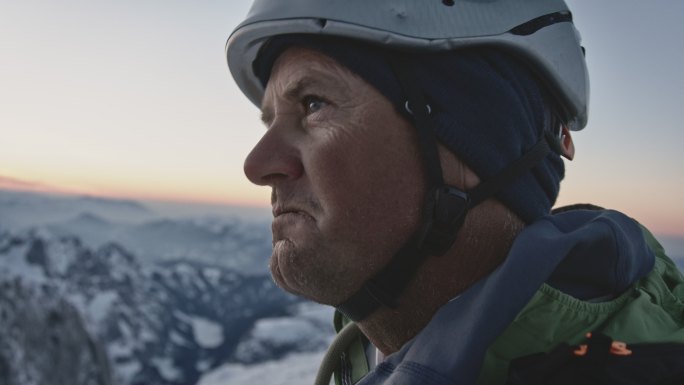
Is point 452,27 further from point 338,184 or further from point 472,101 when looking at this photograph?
point 338,184

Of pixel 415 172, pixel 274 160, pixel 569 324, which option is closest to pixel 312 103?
pixel 274 160

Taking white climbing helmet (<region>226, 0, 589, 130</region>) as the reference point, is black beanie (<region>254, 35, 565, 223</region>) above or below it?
below

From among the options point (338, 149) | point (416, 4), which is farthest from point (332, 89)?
point (416, 4)

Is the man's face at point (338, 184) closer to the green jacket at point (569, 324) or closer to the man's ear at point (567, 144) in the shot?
the green jacket at point (569, 324)

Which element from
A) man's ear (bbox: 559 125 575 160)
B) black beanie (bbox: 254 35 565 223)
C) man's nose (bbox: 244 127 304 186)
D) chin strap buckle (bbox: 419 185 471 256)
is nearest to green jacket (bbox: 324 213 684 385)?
chin strap buckle (bbox: 419 185 471 256)

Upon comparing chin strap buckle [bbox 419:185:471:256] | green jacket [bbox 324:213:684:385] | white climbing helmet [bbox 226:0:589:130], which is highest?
white climbing helmet [bbox 226:0:589:130]

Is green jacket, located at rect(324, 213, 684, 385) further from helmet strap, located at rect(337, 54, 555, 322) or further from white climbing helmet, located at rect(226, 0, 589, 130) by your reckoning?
white climbing helmet, located at rect(226, 0, 589, 130)

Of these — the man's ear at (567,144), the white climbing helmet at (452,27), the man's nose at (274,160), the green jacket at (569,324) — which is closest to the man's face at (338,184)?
the man's nose at (274,160)

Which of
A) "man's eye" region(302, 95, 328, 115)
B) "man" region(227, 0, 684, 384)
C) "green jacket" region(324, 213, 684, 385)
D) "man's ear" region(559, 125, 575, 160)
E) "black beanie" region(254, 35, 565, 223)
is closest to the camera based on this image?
Answer: "green jacket" region(324, 213, 684, 385)
